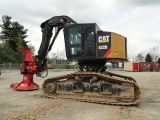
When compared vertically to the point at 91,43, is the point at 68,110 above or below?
below

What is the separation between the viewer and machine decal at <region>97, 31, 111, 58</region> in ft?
34.7

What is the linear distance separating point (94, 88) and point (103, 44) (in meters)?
1.76

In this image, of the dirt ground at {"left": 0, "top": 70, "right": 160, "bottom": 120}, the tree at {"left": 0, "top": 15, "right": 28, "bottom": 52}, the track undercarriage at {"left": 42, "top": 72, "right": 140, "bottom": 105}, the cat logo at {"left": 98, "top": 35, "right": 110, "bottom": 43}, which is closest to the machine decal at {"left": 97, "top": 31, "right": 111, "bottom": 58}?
Result: the cat logo at {"left": 98, "top": 35, "right": 110, "bottom": 43}

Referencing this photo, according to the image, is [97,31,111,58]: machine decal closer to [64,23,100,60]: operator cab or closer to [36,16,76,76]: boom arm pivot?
A: [64,23,100,60]: operator cab

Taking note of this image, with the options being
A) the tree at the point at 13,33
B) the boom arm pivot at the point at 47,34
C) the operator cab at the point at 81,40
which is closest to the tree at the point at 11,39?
the tree at the point at 13,33

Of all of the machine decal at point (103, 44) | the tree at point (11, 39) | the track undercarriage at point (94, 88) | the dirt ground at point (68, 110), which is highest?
the tree at point (11, 39)

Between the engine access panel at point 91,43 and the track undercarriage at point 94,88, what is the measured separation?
2.87 feet

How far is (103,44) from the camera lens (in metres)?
10.6

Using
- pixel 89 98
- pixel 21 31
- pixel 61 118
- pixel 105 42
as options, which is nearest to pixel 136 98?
pixel 89 98

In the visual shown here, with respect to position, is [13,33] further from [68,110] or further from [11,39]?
[68,110]

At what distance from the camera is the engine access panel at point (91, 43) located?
10602 mm

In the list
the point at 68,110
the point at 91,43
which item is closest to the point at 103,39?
the point at 91,43

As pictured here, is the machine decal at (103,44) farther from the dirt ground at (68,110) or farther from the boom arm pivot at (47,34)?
the boom arm pivot at (47,34)

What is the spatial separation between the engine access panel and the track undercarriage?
87cm
